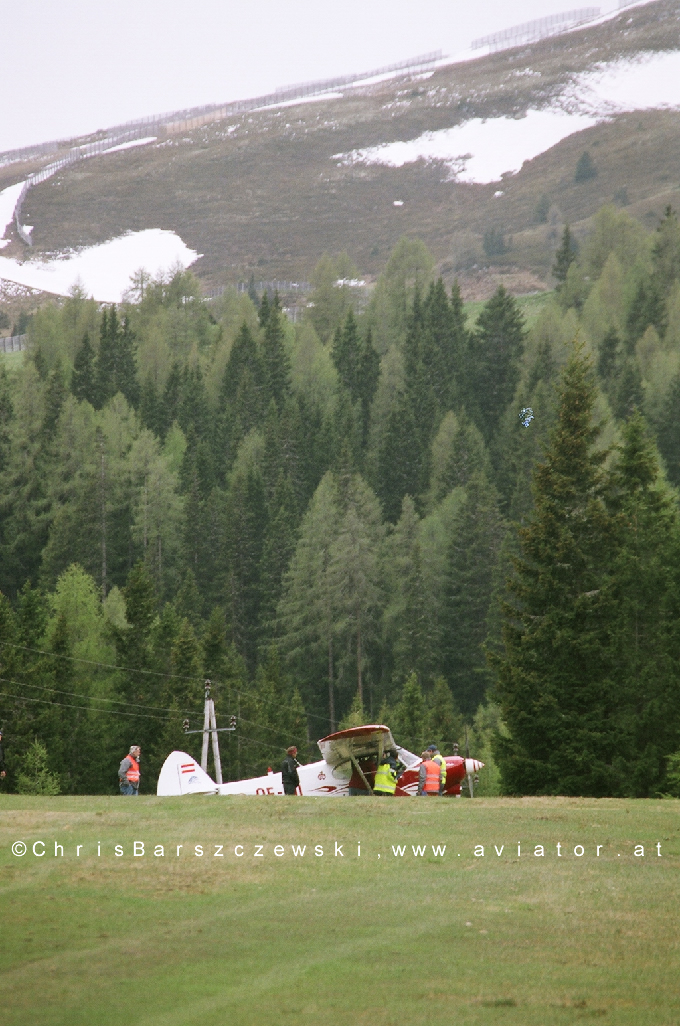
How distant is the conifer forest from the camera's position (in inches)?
1687

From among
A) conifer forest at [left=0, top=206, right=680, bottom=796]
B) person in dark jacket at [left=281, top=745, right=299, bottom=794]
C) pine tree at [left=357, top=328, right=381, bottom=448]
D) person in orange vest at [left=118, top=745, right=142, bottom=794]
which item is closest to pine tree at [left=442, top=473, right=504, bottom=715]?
conifer forest at [left=0, top=206, right=680, bottom=796]

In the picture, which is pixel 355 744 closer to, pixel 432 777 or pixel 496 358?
pixel 432 777

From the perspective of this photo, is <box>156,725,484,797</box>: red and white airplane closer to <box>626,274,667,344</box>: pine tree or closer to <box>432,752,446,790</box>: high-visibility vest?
<box>432,752,446,790</box>: high-visibility vest

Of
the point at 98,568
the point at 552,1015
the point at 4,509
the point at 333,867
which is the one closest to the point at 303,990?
the point at 552,1015

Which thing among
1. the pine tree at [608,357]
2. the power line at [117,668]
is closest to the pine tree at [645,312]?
the pine tree at [608,357]

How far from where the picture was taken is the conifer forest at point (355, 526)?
141 feet

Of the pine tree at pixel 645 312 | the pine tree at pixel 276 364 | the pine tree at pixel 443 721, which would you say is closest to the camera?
the pine tree at pixel 443 721

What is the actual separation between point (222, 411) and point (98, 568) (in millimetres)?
35285

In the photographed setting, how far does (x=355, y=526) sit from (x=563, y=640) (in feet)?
204

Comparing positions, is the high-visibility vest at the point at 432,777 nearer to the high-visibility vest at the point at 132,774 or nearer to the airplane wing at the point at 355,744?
the airplane wing at the point at 355,744

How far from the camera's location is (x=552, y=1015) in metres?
10.1

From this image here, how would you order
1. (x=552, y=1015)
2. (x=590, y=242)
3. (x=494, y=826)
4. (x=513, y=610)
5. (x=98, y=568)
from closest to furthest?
(x=552, y=1015) < (x=494, y=826) < (x=513, y=610) < (x=98, y=568) < (x=590, y=242)

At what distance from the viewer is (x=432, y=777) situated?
93.2ft

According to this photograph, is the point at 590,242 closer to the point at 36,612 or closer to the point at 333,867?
Result: the point at 36,612
